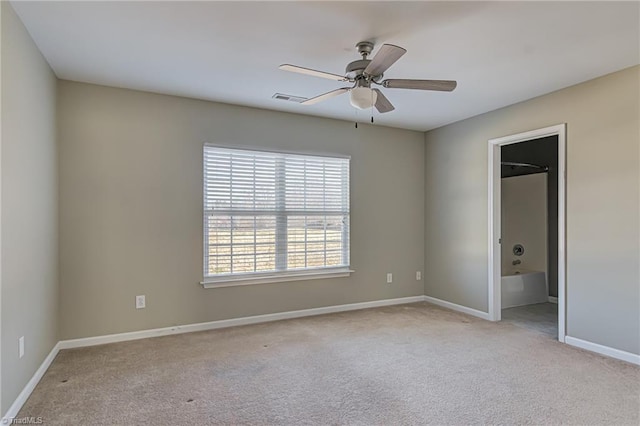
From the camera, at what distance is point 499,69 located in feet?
10.1

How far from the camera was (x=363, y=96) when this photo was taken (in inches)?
97.0

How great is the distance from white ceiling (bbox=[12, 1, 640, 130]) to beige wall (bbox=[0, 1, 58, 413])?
232 millimetres

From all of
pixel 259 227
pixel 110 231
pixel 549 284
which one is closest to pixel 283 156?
pixel 259 227

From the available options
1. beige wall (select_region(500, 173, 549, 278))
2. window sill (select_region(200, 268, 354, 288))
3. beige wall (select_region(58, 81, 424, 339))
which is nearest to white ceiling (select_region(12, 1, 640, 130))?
beige wall (select_region(58, 81, 424, 339))

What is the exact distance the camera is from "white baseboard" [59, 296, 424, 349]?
339 cm

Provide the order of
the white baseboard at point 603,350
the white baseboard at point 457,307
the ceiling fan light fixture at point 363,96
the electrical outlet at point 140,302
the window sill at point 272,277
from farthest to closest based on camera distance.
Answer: the white baseboard at point 457,307 < the window sill at point 272,277 < the electrical outlet at point 140,302 < the white baseboard at point 603,350 < the ceiling fan light fixture at point 363,96

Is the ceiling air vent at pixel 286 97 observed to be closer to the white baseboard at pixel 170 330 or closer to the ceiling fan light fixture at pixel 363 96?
the ceiling fan light fixture at pixel 363 96

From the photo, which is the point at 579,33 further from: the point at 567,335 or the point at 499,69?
the point at 567,335

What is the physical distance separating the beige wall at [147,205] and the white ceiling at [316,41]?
1.01 ft

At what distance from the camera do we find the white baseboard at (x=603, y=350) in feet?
9.77

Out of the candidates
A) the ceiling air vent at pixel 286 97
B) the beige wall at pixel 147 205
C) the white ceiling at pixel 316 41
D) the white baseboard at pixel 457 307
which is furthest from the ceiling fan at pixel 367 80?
the white baseboard at pixel 457 307

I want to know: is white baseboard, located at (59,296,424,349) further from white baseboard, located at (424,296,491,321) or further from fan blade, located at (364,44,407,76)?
fan blade, located at (364,44,407,76)

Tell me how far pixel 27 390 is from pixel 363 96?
292 cm

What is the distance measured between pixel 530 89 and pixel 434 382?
2810mm
